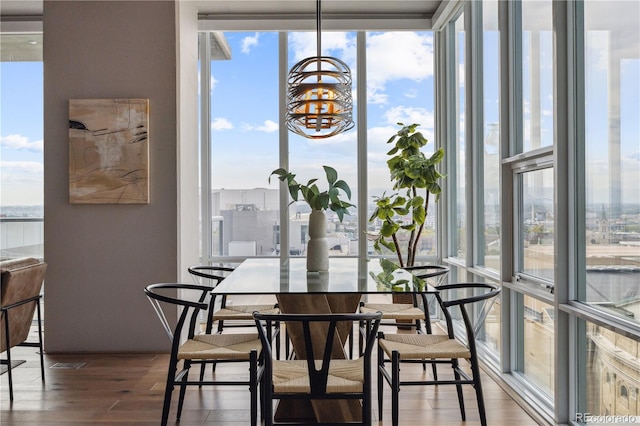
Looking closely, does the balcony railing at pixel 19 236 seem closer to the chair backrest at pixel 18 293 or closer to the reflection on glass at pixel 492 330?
the chair backrest at pixel 18 293

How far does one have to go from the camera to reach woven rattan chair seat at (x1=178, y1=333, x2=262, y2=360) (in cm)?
268

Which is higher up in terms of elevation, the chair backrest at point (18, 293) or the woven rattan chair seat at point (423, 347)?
the chair backrest at point (18, 293)

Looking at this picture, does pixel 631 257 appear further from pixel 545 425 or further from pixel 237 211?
pixel 237 211

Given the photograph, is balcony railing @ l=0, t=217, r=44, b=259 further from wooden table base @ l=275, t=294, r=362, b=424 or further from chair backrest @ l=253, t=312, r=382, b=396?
chair backrest @ l=253, t=312, r=382, b=396

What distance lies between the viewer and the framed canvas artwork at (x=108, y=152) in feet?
14.8

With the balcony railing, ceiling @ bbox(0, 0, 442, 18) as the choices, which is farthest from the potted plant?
the balcony railing

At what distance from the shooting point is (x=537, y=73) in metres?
3.33

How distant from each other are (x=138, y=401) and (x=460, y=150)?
3.50 metres

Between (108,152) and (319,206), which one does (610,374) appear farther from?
(108,152)

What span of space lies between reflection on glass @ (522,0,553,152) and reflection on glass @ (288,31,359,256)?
2.47 m

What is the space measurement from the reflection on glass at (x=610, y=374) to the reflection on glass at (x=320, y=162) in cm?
331

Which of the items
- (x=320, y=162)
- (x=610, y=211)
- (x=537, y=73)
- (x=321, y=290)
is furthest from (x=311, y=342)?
(x=320, y=162)

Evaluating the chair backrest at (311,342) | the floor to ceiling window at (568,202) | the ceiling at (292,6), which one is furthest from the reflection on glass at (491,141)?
the chair backrest at (311,342)

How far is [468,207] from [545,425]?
6.77 feet
